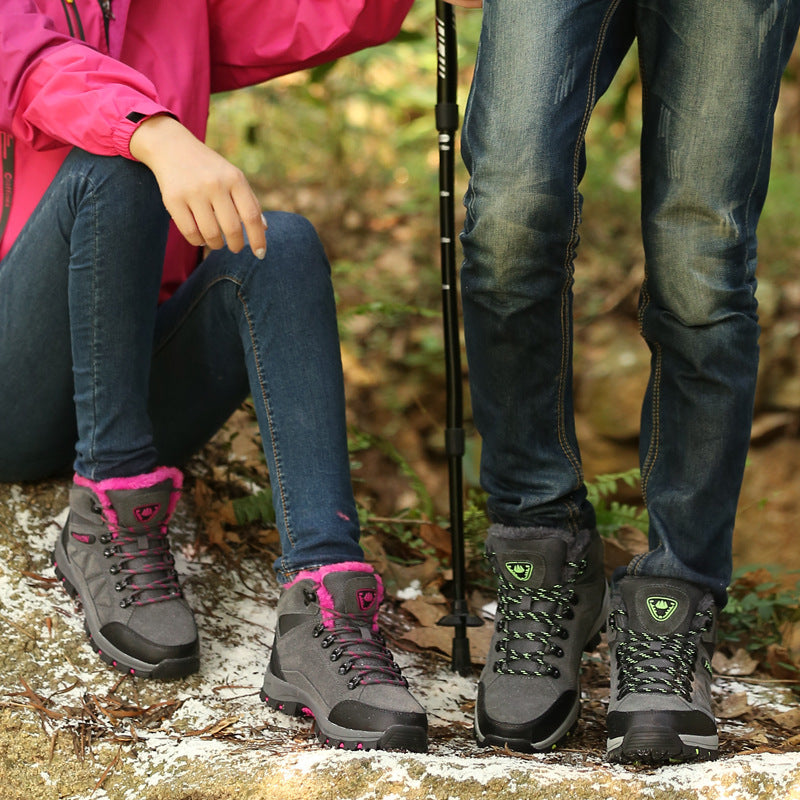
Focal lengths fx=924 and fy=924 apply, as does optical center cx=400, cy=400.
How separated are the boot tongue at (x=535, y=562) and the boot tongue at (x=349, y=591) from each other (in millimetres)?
313

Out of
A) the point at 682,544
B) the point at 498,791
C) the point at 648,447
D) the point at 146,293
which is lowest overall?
the point at 498,791

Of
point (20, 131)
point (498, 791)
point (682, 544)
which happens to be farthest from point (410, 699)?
point (20, 131)

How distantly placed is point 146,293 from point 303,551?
2.12 ft

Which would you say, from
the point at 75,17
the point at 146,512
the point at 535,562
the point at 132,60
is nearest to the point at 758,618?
the point at 535,562

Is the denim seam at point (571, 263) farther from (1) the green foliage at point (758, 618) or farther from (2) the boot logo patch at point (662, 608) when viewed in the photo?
(1) the green foliage at point (758, 618)

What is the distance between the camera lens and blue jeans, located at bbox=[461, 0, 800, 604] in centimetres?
178

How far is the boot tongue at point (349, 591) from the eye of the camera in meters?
1.90

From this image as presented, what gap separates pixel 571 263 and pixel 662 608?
29.1 inches

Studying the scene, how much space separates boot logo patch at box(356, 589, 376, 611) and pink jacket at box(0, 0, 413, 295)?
1012mm

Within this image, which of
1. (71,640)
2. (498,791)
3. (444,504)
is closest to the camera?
(498,791)

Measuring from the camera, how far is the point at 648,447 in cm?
204

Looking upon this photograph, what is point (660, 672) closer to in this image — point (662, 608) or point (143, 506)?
point (662, 608)

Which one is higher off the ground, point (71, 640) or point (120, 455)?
point (120, 455)

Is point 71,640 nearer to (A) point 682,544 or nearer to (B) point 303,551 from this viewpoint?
(B) point 303,551
